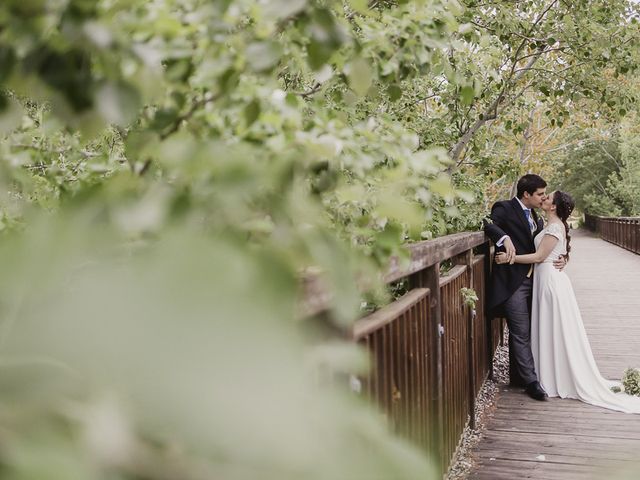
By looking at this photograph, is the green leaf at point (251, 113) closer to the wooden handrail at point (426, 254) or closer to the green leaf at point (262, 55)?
the green leaf at point (262, 55)

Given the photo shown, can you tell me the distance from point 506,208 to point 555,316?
1.09 m

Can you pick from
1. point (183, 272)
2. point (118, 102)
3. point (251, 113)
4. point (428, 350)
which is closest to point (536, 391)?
point (428, 350)

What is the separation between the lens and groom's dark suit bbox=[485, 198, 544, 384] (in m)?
6.25

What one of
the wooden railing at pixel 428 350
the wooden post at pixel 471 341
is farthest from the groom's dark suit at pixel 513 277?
the wooden post at pixel 471 341

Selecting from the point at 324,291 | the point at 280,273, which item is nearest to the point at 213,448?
the point at 280,273

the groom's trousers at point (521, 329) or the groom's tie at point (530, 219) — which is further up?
the groom's tie at point (530, 219)

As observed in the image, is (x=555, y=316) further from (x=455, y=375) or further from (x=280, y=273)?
(x=280, y=273)

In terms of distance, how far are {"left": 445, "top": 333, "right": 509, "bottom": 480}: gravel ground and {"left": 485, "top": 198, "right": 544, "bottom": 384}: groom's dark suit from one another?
1.46 ft

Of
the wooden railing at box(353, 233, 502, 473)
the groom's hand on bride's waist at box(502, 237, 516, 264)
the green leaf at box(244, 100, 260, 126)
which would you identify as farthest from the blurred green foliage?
the groom's hand on bride's waist at box(502, 237, 516, 264)

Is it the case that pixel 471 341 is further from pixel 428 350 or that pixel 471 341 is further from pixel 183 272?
pixel 183 272

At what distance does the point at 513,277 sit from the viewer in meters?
6.33

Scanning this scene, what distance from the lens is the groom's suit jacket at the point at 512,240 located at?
6297 mm

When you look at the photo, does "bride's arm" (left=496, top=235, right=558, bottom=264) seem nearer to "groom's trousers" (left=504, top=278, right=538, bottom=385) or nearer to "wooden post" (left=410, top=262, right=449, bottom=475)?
"groom's trousers" (left=504, top=278, right=538, bottom=385)

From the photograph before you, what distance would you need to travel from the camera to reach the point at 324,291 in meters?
1.37
